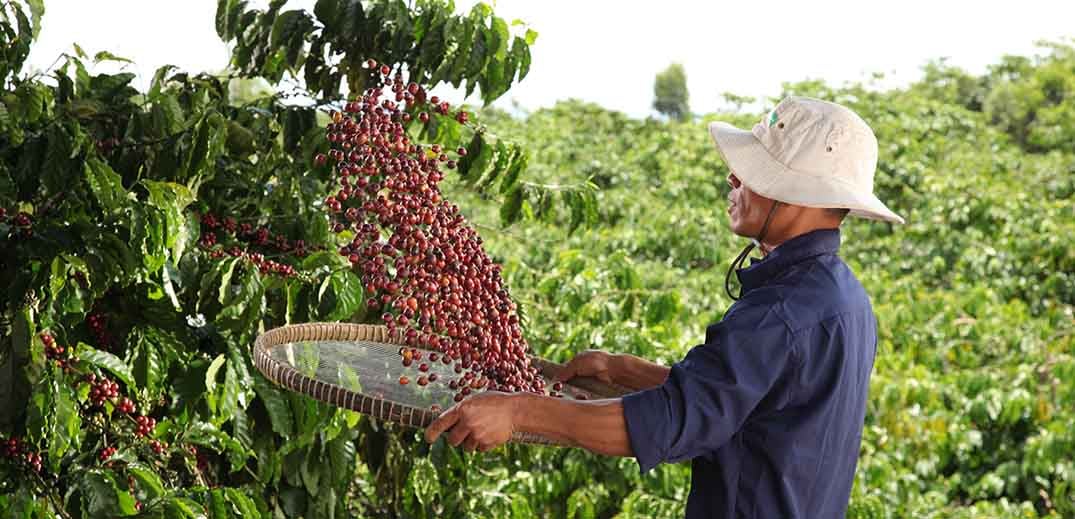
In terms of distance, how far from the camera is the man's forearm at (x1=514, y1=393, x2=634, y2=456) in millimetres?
1372

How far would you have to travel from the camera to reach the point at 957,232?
7727mm

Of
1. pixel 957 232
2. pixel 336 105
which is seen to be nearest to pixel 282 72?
pixel 336 105

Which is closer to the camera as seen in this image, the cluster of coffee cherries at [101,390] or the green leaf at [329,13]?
the cluster of coffee cherries at [101,390]

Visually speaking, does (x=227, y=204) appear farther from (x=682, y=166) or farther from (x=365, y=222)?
(x=682, y=166)

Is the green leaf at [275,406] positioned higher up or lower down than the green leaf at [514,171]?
lower down

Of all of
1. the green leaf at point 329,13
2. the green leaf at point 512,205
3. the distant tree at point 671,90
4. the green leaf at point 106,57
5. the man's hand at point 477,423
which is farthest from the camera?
the distant tree at point 671,90

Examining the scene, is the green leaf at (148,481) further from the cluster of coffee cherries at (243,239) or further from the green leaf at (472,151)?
the green leaf at (472,151)

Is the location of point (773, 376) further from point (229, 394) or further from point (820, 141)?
point (229, 394)

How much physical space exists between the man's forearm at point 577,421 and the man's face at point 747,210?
305 mm

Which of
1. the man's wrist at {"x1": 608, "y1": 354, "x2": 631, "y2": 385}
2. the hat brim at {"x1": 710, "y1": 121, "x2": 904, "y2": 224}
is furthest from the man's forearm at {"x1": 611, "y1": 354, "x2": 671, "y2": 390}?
the hat brim at {"x1": 710, "y1": 121, "x2": 904, "y2": 224}

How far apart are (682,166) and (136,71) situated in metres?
6.90

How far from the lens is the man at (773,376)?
1.36 meters

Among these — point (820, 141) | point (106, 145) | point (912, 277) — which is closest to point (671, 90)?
point (912, 277)

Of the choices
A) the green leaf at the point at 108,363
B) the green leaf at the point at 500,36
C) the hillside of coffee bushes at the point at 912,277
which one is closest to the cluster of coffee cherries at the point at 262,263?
the green leaf at the point at 108,363
